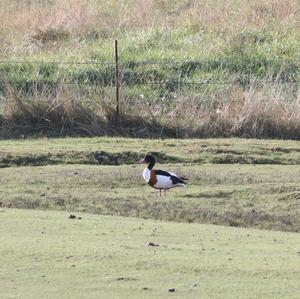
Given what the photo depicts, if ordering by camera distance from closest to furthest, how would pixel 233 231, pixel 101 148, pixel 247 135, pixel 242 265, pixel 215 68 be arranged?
1. pixel 242 265
2. pixel 233 231
3. pixel 101 148
4. pixel 247 135
5. pixel 215 68

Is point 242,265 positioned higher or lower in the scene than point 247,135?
higher

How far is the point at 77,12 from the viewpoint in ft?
112

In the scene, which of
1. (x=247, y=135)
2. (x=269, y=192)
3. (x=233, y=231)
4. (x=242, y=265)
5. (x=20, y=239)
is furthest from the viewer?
(x=247, y=135)

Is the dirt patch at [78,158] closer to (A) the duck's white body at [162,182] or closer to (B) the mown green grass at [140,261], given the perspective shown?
(A) the duck's white body at [162,182]

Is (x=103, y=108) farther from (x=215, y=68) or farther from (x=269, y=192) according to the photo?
(x=269, y=192)

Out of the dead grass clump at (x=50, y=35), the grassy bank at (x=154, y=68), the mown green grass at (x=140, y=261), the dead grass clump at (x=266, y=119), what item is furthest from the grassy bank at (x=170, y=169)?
the dead grass clump at (x=50, y=35)

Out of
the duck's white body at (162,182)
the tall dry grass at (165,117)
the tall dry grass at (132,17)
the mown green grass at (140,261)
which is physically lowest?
the tall dry grass at (165,117)

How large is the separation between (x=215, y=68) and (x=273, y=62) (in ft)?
4.99

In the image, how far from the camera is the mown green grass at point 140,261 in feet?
29.4

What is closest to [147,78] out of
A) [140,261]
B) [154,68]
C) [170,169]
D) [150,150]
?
[154,68]

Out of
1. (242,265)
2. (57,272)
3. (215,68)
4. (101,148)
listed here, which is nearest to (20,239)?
(57,272)

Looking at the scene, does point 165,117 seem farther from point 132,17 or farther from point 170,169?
point 132,17

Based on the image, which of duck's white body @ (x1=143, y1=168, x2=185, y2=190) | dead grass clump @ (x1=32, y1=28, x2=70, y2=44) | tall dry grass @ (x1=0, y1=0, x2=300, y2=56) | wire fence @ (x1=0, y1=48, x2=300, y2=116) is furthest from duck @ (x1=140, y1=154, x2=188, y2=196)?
dead grass clump @ (x1=32, y1=28, x2=70, y2=44)

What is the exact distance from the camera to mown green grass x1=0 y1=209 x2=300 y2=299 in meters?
8.96
